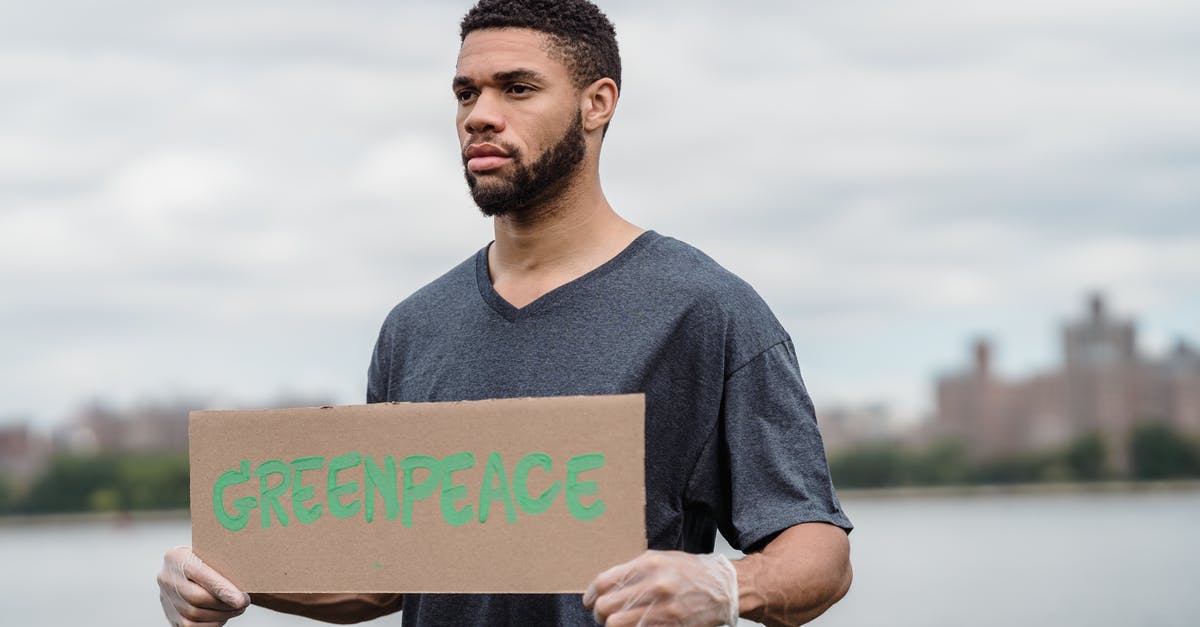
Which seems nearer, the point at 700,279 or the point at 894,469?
the point at 700,279

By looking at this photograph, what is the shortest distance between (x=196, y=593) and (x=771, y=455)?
1269mm

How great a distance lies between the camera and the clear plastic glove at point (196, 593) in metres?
3.39

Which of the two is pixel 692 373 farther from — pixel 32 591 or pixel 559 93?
pixel 32 591

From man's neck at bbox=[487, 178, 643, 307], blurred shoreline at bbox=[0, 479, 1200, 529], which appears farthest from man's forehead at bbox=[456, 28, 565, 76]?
blurred shoreline at bbox=[0, 479, 1200, 529]

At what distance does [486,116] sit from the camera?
11.4ft

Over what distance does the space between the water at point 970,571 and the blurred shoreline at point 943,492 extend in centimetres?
86

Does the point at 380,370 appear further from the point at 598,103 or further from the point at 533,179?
the point at 598,103

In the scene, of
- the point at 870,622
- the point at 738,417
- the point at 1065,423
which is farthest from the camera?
the point at 1065,423

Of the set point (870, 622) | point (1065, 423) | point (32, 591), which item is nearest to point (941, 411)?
point (1065, 423)

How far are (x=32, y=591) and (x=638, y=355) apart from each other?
6047 cm

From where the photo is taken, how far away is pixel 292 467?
3.36 metres

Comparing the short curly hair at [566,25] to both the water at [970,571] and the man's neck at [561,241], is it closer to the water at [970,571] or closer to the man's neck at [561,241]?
the man's neck at [561,241]

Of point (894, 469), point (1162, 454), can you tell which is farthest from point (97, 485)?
point (1162, 454)

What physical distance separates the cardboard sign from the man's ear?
814 millimetres
